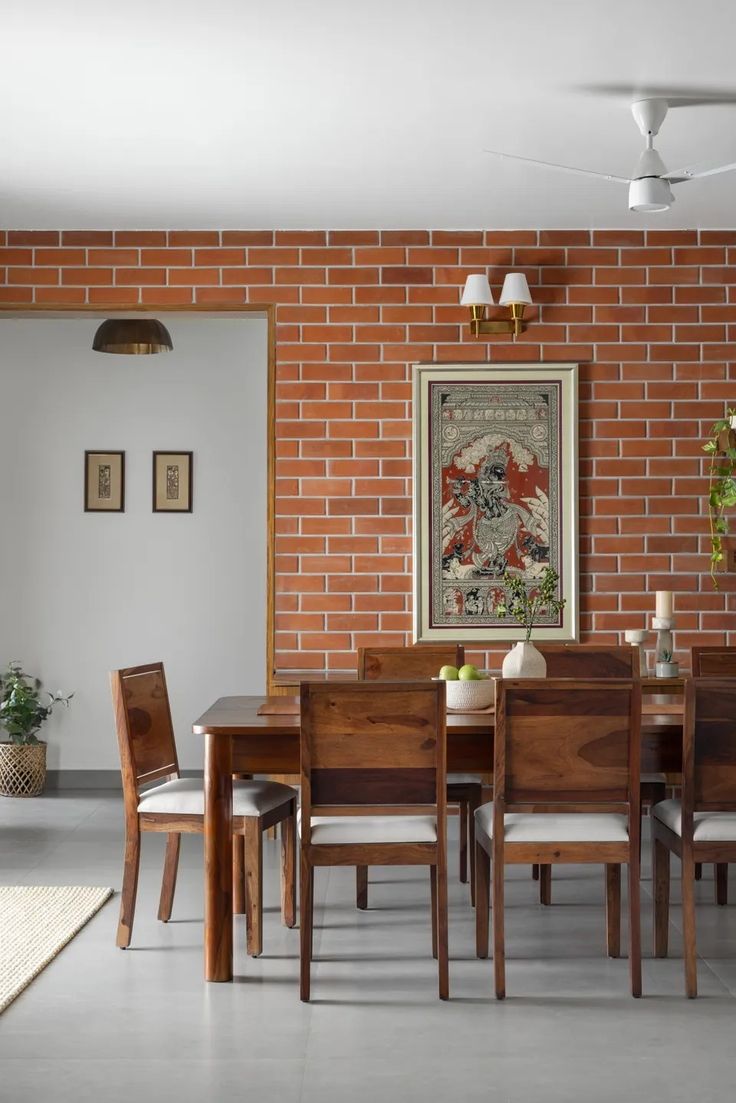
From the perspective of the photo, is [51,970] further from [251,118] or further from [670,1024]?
[251,118]

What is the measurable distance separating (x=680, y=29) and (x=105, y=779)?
4783mm

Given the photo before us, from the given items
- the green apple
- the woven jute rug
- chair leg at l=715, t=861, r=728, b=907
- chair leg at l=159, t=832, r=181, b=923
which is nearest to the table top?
the green apple

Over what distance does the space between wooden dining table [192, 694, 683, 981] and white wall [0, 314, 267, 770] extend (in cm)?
323

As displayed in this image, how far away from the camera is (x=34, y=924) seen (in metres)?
3.77

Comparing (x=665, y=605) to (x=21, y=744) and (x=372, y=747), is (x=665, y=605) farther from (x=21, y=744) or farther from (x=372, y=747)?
(x=21, y=744)

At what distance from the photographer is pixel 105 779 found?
652 centimetres

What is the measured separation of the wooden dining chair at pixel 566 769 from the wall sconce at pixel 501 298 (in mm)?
Answer: 2670

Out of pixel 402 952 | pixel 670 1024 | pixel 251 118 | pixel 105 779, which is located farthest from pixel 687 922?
pixel 105 779

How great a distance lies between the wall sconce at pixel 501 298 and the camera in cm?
531

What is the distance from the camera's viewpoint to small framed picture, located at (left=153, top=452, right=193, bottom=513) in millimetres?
6672

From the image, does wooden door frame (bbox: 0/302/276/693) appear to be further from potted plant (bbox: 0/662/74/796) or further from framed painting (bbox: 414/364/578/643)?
potted plant (bbox: 0/662/74/796)

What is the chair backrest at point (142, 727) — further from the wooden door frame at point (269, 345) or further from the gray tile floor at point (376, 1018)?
the wooden door frame at point (269, 345)

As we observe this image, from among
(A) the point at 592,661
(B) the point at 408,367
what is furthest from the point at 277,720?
(B) the point at 408,367

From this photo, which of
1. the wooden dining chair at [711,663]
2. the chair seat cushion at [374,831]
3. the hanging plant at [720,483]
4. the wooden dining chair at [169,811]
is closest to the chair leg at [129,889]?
the wooden dining chair at [169,811]
